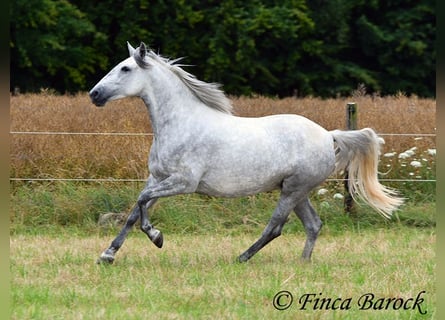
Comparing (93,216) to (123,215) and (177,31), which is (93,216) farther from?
(177,31)

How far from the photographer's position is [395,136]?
10938mm

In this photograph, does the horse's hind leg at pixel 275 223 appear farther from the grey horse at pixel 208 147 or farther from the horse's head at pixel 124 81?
the horse's head at pixel 124 81

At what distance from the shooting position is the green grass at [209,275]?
5.34m

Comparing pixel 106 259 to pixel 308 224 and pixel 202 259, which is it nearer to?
pixel 202 259

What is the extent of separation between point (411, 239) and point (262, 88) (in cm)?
1859

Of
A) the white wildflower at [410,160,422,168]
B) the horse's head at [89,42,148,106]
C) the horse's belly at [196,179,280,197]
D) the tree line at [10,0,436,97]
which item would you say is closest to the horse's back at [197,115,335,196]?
the horse's belly at [196,179,280,197]

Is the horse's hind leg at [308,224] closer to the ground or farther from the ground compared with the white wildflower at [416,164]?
farther from the ground

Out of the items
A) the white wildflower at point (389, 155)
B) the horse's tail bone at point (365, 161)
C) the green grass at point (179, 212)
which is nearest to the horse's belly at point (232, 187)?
the horse's tail bone at point (365, 161)

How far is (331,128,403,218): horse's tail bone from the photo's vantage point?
7531mm

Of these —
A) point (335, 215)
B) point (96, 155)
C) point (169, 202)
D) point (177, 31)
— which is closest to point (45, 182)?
point (96, 155)

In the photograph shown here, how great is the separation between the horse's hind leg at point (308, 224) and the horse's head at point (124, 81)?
1.62 metres

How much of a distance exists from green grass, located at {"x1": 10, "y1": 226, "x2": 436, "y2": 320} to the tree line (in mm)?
16383

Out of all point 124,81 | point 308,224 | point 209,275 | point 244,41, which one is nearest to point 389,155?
point 308,224

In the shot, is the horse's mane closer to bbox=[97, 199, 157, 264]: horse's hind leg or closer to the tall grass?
bbox=[97, 199, 157, 264]: horse's hind leg
